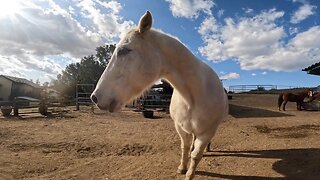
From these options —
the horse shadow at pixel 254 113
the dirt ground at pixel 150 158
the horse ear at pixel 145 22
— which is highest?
the horse ear at pixel 145 22

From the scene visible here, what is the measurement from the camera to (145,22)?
9.75ft

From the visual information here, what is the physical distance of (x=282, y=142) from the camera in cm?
638

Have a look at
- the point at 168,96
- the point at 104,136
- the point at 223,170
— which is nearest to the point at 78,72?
the point at 168,96

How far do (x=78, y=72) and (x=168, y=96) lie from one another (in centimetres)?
5401

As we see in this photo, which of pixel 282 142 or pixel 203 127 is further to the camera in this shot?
pixel 282 142

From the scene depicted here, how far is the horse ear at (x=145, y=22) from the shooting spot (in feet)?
9.48

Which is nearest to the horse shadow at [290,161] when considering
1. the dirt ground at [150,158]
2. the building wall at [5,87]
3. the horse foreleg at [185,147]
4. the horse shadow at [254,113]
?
the dirt ground at [150,158]

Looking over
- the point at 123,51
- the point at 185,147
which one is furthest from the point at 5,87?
the point at 123,51

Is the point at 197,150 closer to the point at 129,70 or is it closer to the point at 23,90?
the point at 129,70

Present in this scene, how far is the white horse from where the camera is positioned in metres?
2.79

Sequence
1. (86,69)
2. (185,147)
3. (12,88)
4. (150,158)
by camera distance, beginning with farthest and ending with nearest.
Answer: (86,69) → (12,88) → (150,158) → (185,147)

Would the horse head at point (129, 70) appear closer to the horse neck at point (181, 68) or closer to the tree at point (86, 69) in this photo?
the horse neck at point (181, 68)

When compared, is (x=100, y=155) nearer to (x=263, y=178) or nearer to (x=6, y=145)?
(x=6, y=145)

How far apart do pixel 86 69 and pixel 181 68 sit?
223 ft
